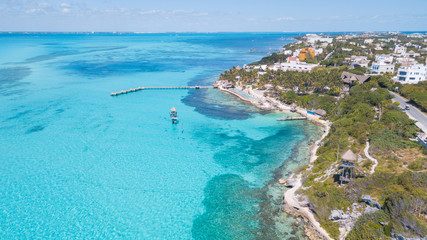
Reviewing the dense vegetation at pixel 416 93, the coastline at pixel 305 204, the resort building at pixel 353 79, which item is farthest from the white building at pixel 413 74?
the coastline at pixel 305 204

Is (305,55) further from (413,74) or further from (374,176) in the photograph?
(374,176)

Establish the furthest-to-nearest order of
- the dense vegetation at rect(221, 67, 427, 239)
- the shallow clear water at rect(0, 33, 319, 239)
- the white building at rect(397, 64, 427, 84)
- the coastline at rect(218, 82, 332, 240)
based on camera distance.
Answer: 1. the white building at rect(397, 64, 427, 84)
2. the shallow clear water at rect(0, 33, 319, 239)
3. the coastline at rect(218, 82, 332, 240)
4. the dense vegetation at rect(221, 67, 427, 239)

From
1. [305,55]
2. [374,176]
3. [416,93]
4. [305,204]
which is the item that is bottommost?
[305,204]

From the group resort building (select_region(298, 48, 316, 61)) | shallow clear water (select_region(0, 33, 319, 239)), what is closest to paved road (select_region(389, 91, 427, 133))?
shallow clear water (select_region(0, 33, 319, 239))

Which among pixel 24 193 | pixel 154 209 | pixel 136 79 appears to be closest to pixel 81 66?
pixel 136 79

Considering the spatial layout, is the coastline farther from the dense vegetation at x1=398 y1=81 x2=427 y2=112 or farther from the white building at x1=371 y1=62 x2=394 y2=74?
the white building at x1=371 y1=62 x2=394 y2=74

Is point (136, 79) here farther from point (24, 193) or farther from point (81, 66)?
point (24, 193)

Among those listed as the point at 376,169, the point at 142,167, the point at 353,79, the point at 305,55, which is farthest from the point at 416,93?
the point at 305,55

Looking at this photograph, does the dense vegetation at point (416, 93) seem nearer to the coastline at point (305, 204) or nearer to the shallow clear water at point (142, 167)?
the coastline at point (305, 204)
